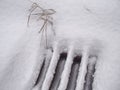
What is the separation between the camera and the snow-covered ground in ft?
3.29

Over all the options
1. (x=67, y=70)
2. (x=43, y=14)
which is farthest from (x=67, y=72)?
(x=43, y=14)

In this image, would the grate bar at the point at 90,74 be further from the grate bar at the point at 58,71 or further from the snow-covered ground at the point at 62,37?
the grate bar at the point at 58,71

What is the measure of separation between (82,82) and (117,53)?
10.7 inches

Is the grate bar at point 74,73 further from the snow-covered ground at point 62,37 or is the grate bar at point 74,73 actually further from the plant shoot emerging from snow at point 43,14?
the plant shoot emerging from snow at point 43,14

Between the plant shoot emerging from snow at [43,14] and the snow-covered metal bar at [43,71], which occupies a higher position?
the plant shoot emerging from snow at [43,14]

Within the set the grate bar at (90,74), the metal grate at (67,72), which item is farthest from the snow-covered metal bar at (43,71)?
the grate bar at (90,74)

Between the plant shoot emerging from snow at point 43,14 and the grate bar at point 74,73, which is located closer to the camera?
the grate bar at point 74,73

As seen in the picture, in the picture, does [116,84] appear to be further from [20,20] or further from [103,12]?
[20,20]

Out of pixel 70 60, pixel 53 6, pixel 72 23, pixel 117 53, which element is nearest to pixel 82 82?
pixel 70 60

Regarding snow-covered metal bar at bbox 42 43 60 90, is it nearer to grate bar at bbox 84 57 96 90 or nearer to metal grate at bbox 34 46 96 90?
metal grate at bbox 34 46 96 90

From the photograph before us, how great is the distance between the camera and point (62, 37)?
3.71ft

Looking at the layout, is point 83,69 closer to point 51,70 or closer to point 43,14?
point 51,70

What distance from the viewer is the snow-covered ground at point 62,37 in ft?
3.29

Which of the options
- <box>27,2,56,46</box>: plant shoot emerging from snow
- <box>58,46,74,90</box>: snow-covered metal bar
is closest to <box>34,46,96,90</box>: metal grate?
<box>58,46,74,90</box>: snow-covered metal bar
